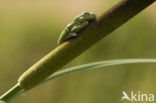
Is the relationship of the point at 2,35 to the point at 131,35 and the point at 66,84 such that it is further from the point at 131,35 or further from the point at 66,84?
the point at 131,35

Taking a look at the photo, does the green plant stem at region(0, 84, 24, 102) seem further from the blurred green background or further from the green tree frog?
the blurred green background

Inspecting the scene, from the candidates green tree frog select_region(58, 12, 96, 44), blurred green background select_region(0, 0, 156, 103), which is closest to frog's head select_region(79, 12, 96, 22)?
green tree frog select_region(58, 12, 96, 44)

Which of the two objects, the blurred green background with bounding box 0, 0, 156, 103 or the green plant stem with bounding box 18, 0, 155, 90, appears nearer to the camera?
the green plant stem with bounding box 18, 0, 155, 90

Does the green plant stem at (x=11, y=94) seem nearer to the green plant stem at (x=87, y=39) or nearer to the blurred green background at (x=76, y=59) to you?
the green plant stem at (x=87, y=39)

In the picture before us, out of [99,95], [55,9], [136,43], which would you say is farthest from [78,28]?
[55,9]

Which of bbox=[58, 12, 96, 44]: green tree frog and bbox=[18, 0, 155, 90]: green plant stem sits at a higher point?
bbox=[58, 12, 96, 44]: green tree frog

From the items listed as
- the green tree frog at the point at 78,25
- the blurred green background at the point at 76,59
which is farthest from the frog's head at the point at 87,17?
the blurred green background at the point at 76,59

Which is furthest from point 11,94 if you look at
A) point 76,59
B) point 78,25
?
point 76,59

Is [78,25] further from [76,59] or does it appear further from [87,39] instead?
[76,59]
